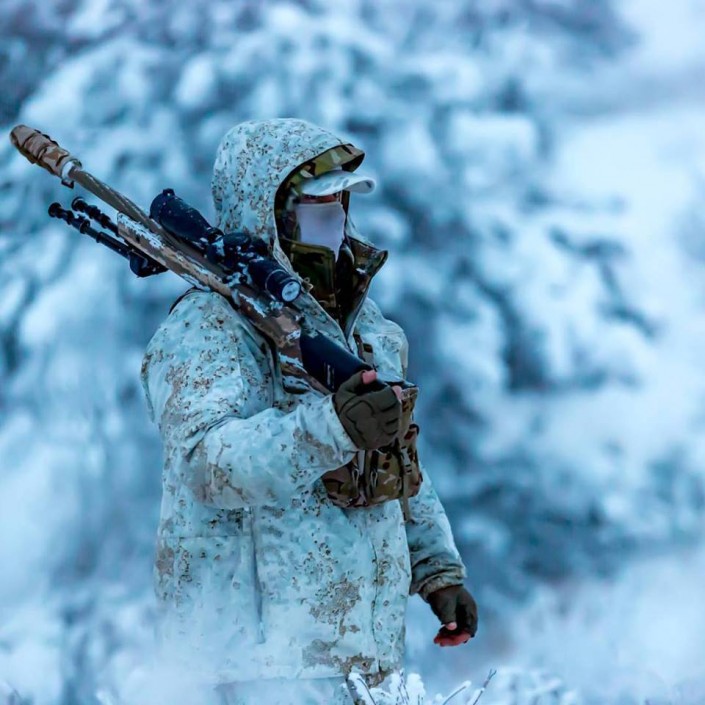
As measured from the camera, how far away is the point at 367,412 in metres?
1.57

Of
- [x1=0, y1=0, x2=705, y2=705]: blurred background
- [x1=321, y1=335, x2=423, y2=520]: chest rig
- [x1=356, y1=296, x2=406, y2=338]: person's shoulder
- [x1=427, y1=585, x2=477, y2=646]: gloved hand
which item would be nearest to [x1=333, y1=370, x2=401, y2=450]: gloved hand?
[x1=321, y1=335, x2=423, y2=520]: chest rig

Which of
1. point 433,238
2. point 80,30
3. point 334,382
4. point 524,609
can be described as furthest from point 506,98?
point 334,382

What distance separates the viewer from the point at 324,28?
3322mm

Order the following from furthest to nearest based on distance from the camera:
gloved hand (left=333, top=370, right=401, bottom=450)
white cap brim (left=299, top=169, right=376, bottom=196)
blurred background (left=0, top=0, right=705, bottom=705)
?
blurred background (left=0, top=0, right=705, bottom=705) < white cap brim (left=299, top=169, right=376, bottom=196) < gloved hand (left=333, top=370, right=401, bottom=450)

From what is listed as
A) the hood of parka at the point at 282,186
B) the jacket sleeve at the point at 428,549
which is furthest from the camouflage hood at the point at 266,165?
the jacket sleeve at the point at 428,549

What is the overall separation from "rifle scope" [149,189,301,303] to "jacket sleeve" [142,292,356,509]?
59 mm

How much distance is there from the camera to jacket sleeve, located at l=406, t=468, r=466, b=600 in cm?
204

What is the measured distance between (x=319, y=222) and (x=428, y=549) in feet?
1.75

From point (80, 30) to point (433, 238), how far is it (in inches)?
38.1

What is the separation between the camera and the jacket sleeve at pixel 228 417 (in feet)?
5.29

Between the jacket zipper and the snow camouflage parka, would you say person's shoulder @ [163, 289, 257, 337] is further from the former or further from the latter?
the jacket zipper

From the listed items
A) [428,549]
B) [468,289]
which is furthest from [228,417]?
[468,289]

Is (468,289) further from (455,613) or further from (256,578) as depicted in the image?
(256,578)

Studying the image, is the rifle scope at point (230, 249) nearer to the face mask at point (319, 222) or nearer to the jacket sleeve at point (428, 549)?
the face mask at point (319, 222)
